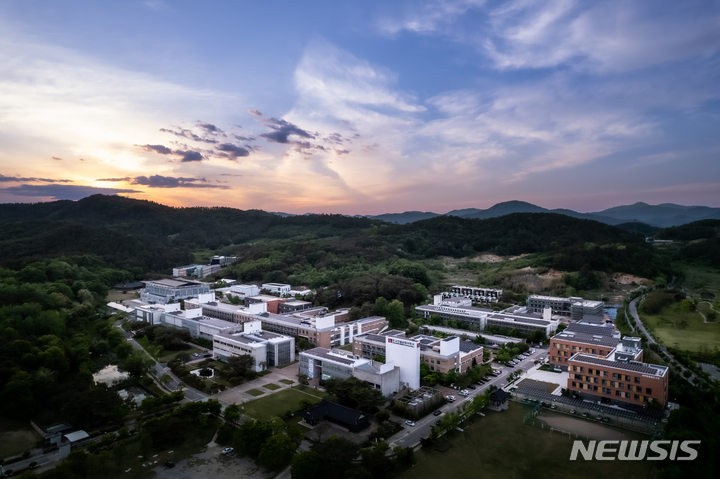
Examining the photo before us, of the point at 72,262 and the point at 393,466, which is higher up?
the point at 72,262

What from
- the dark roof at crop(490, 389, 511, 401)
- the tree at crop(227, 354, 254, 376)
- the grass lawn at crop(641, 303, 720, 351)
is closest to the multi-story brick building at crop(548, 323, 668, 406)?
the dark roof at crop(490, 389, 511, 401)

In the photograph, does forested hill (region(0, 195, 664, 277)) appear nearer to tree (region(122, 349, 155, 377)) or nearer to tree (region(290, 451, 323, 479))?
tree (region(122, 349, 155, 377))

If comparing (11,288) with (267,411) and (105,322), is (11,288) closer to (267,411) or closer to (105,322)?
Answer: (105,322)

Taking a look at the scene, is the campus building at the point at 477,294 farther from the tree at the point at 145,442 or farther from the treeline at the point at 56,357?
the tree at the point at 145,442

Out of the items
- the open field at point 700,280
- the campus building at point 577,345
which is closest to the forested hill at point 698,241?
the open field at point 700,280

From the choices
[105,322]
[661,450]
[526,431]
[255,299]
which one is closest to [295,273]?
[255,299]

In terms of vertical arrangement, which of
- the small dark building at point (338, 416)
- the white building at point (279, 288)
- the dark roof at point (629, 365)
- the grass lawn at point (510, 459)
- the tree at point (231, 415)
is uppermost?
the dark roof at point (629, 365)

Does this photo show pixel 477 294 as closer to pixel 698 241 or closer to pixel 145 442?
pixel 145 442
